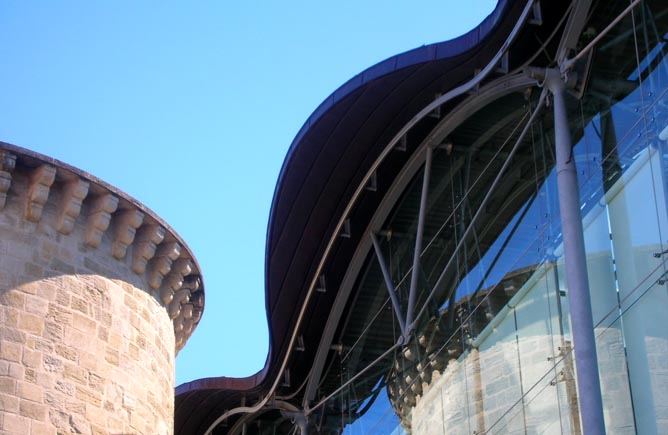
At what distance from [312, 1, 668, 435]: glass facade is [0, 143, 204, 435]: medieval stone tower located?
11.1 feet

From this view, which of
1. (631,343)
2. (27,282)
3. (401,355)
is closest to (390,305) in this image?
(401,355)

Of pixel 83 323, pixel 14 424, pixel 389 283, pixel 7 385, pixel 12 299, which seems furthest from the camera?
pixel 389 283

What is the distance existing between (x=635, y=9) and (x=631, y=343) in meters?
3.29

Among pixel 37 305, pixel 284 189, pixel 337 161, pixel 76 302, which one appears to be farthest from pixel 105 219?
pixel 337 161

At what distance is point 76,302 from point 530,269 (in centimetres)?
551

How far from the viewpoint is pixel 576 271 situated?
1234cm

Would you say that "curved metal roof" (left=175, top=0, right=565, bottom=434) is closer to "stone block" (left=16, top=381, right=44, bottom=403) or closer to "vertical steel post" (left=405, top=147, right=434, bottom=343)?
"vertical steel post" (left=405, top=147, right=434, bottom=343)

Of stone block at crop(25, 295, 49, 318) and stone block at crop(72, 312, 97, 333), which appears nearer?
stone block at crop(25, 295, 49, 318)

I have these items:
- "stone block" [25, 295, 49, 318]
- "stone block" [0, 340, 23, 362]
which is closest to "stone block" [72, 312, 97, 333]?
"stone block" [25, 295, 49, 318]

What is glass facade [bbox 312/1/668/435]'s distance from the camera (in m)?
11.5

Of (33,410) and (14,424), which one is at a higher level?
(33,410)

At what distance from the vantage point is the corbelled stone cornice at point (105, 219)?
50.0ft

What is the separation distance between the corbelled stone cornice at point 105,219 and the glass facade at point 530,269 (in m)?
3.14

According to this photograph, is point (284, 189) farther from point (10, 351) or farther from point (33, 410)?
point (33, 410)
